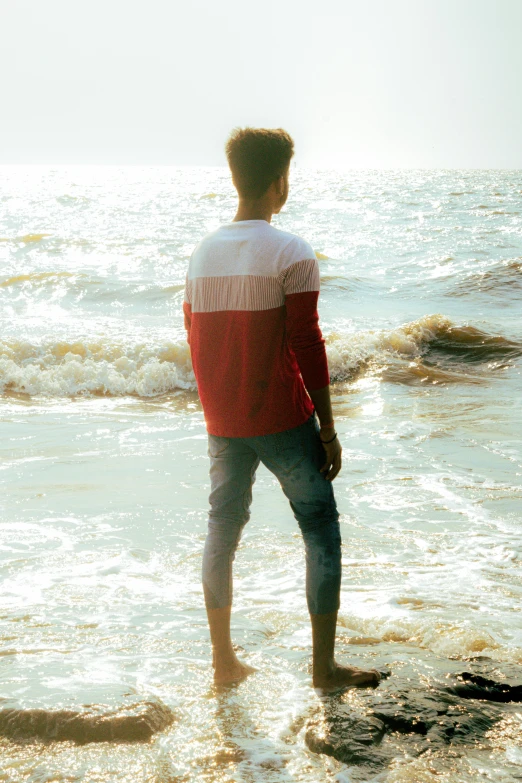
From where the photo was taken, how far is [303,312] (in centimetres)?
226

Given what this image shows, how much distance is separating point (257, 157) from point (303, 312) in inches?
20.6

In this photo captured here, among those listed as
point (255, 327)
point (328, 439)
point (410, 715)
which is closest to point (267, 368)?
point (255, 327)

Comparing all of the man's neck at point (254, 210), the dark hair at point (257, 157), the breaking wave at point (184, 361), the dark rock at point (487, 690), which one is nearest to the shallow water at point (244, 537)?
the breaking wave at point (184, 361)

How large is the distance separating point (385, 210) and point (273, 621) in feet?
91.9

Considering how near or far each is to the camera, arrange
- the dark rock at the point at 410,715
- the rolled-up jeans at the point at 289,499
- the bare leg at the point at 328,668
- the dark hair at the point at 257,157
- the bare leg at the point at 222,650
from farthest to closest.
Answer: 1. the bare leg at the point at 222,650
2. the bare leg at the point at 328,668
3. the rolled-up jeans at the point at 289,499
4. the dark hair at the point at 257,157
5. the dark rock at the point at 410,715

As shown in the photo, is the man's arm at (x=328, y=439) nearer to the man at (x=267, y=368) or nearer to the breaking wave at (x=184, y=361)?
the man at (x=267, y=368)

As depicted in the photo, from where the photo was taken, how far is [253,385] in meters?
2.38

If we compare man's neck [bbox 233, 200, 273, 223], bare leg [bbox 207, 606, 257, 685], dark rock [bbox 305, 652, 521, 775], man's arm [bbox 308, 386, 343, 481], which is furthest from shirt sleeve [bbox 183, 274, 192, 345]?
dark rock [bbox 305, 652, 521, 775]

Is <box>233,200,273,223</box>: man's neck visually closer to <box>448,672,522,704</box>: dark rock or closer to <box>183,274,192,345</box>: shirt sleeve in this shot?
<box>183,274,192,345</box>: shirt sleeve

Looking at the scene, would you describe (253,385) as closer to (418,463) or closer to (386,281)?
(418,463)

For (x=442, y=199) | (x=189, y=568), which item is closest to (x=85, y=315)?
(x=189, y=568)

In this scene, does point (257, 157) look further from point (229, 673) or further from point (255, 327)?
point (229, 673)

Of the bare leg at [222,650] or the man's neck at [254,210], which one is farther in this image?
the bare leg at [222,650]

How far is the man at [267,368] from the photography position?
2.29 meters
